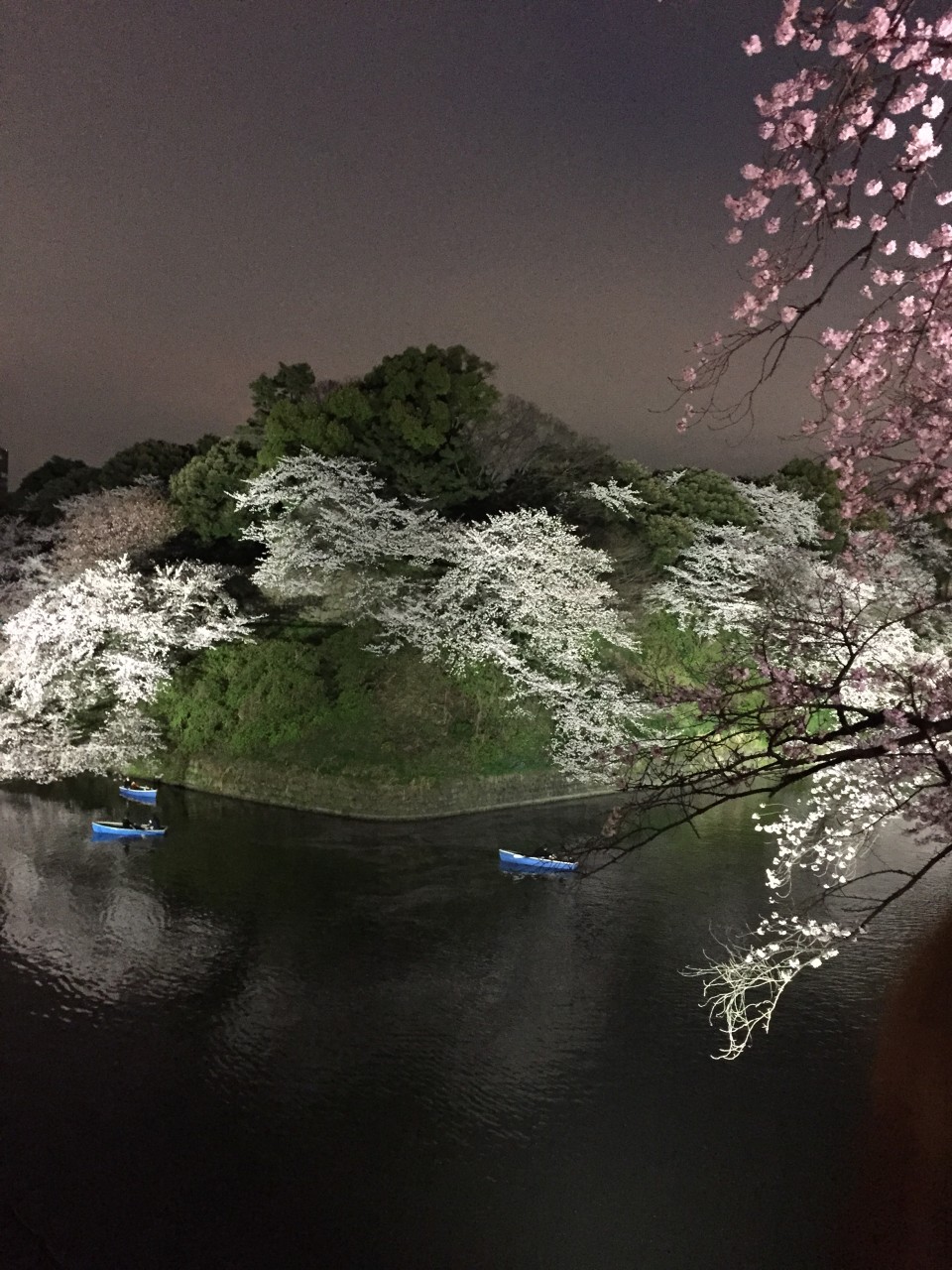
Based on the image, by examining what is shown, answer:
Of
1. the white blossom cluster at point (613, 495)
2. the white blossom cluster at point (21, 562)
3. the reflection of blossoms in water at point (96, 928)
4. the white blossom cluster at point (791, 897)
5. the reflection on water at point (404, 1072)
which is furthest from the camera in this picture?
the white blossom cluster at point (21, 562)

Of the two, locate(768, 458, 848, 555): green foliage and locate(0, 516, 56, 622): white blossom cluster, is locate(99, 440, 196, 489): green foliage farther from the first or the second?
locate(768, 458, 848, 555): green foliage

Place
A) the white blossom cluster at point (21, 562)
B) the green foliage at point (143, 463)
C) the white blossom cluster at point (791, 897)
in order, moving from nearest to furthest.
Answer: the white blossom cluster at point (791, 897) → the white blossom cluster at point (21, 562) → the green foliage at point (143, 463)

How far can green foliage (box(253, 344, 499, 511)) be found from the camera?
22438mm

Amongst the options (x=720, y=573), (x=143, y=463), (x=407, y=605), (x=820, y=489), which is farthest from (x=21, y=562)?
(x=820, y=489)

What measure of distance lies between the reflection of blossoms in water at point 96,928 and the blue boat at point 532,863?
5376 mm

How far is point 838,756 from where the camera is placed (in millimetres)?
3857

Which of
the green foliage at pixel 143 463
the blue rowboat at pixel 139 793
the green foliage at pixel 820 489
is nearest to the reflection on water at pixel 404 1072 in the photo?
the blue rowboat at pixel 139 793

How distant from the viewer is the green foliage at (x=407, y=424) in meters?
22.4

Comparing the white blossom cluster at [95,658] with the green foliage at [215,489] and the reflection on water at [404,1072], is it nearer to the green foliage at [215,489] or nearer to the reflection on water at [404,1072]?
the green foliage at [215,489]

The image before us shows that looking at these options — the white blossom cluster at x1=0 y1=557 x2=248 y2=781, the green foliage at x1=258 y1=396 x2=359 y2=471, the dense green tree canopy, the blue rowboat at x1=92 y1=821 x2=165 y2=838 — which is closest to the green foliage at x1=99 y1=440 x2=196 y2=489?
the dense green tree canopy

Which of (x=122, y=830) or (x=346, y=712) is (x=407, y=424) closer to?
(x=346, y=712)

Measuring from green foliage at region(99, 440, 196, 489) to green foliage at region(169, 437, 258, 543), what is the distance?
6.49 meters

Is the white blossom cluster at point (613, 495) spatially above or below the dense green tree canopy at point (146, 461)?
Answer: below

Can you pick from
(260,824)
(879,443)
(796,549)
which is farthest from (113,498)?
(879,443)
